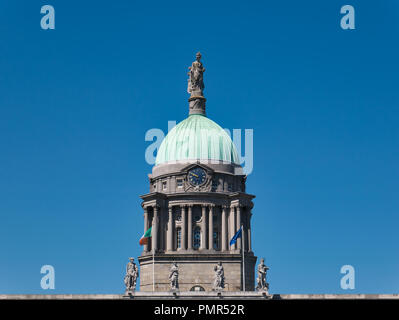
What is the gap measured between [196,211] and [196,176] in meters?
4.89

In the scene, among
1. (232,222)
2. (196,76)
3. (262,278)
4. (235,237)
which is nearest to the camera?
(262,278)

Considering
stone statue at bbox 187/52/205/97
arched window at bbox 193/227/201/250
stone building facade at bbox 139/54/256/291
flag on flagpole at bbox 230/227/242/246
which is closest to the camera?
flag on flagpole at bbox 230/227/242/246

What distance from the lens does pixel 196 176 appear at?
415ft

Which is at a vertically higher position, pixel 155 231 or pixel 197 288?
pixel 155 231

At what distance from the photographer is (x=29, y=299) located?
334 feet

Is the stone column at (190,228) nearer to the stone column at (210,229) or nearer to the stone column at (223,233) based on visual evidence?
the stone column at (210,229)

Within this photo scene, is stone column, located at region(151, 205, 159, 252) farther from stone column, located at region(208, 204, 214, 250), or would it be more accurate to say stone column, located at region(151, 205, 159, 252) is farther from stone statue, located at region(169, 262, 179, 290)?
stone statue, located at region(169, 262, 179, 290)

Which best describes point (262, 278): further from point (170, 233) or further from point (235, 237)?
point (170, 233)

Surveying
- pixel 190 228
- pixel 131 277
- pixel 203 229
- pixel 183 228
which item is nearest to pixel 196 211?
pixel 190 228

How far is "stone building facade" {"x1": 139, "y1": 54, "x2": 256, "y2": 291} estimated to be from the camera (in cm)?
12169

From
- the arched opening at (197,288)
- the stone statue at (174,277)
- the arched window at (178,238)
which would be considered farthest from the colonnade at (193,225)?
the stone statue at (174,277)

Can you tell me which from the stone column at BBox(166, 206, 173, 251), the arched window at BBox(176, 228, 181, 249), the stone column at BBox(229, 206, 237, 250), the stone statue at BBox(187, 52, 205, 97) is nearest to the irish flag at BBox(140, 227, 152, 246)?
the stone column at BBox(166, 206, 173, 251)
